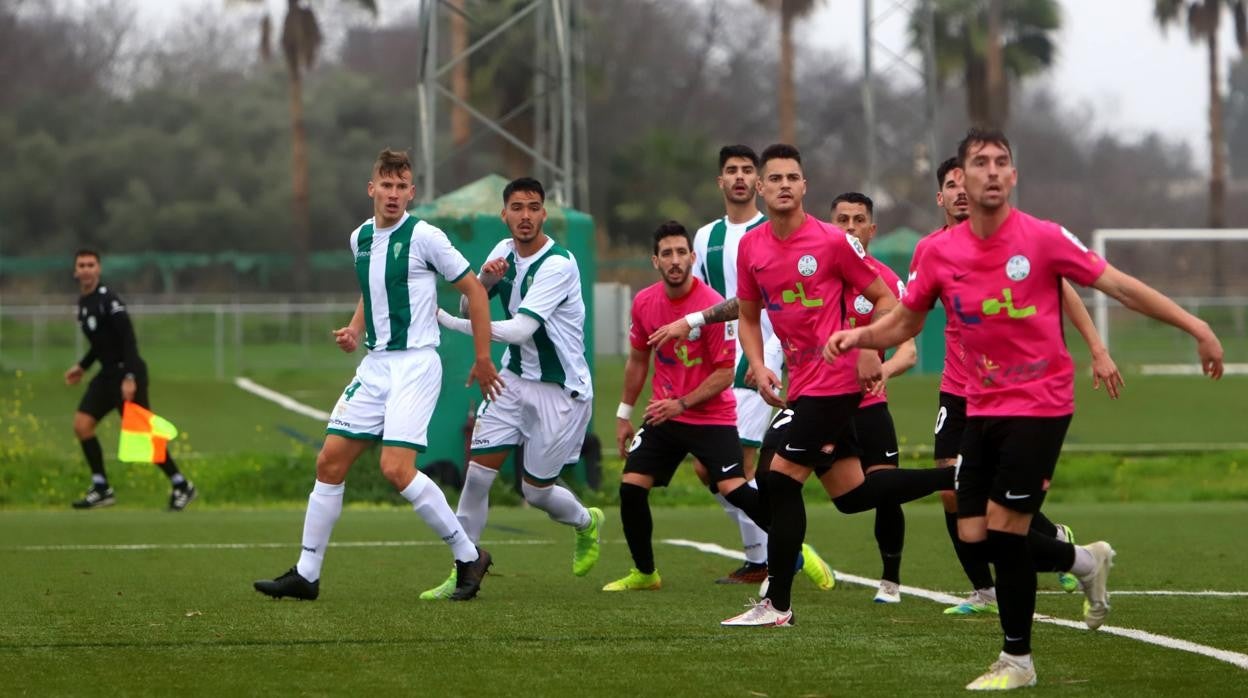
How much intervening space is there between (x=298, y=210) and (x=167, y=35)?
18999 millimetres

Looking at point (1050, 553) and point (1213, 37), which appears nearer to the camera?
point (1050, 553)

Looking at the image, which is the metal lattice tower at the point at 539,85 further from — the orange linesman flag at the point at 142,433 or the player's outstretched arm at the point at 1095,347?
the player's outstretched arm at the point at 1095,347

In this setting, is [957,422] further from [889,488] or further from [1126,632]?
[1126,632]

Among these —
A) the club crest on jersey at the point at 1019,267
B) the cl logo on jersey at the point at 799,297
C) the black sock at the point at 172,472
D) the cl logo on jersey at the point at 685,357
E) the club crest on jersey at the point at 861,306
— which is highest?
the club crest on jersey at the point at 1019,267

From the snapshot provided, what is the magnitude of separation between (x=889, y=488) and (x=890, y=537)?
51 centimetres

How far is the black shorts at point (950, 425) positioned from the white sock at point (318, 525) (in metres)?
2.89

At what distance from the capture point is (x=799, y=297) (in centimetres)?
860

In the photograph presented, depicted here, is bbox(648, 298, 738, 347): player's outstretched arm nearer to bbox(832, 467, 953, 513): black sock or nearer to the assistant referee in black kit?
bbox(832, 467, 953, 513): black sock

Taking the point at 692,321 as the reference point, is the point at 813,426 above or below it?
below

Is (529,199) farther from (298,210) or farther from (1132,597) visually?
(298,210)

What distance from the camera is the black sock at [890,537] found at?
9.47 metres

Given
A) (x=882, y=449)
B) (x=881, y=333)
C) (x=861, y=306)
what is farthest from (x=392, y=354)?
(x=881, y=333)

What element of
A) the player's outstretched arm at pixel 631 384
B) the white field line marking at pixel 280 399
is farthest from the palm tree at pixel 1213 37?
the player's outstretched arm at pixel 631 384

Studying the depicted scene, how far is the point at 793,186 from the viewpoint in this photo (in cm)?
855
